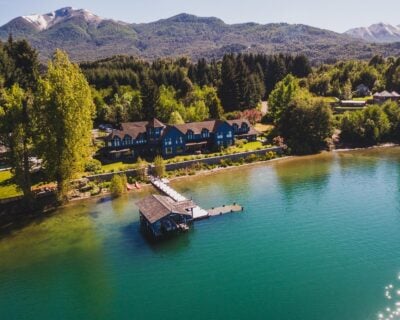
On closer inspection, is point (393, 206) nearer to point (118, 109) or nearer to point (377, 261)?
point (377, 261)

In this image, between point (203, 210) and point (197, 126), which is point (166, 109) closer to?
point (197, 126)

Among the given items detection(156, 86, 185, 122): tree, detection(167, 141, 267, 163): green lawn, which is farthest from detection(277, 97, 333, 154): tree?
detection(156, 86, 185, 122): tree

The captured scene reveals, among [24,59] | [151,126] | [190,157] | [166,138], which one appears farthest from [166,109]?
[24,59]

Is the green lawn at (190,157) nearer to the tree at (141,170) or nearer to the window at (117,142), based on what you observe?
the tree at (141,170)

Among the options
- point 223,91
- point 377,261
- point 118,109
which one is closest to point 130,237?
point 377,261

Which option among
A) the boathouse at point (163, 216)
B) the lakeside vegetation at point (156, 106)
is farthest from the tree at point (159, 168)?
the boathouse at point (163, 216)
